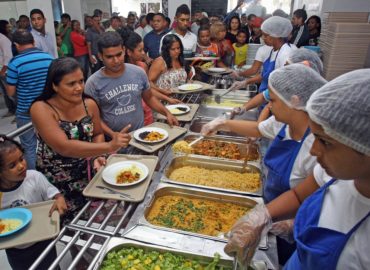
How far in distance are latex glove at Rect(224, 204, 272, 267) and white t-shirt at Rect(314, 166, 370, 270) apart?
12.0 inches

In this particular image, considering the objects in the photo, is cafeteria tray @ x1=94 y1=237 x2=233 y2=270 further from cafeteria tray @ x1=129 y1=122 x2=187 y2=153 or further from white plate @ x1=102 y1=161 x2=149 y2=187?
cafeteria tray @ x1=129 y1=122 x2=187 y2=153

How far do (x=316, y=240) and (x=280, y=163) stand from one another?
58cm

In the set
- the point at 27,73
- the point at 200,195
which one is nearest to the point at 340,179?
the point at 200,195

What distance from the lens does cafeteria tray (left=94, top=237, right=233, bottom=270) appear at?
3.75 ft

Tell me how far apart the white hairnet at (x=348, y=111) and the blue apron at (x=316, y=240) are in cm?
23

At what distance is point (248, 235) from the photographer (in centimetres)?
105

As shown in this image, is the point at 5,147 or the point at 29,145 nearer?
the point at 5,147

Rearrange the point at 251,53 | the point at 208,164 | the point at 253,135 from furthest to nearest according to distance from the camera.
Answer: the point at 251,53 < the point at 208,164 < the point at 253,135

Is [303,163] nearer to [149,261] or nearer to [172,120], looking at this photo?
[149,261]

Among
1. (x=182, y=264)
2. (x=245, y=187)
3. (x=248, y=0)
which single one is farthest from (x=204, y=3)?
(x=182, y=264)

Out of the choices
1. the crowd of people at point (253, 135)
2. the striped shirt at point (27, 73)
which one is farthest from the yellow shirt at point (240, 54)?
the striped shirt at point (27, 73)

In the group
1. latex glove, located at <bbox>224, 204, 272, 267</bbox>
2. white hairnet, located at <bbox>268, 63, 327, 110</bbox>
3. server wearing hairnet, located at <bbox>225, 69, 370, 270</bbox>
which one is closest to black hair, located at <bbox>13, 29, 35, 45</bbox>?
white hairnet, located at <bbox>268, 63, 327, 110</bbox>

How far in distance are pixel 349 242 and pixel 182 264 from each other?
675 mm

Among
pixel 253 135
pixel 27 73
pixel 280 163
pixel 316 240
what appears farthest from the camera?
pixel 27 73
